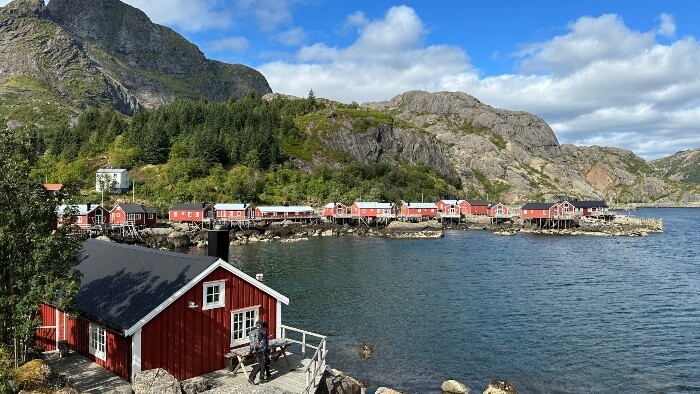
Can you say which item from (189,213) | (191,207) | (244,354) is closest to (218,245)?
(244,354)

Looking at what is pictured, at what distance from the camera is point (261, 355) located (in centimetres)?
1659

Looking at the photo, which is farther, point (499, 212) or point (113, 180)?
point (499, 212)

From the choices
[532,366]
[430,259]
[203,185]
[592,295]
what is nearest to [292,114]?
[203,185]

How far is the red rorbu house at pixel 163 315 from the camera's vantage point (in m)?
16.4

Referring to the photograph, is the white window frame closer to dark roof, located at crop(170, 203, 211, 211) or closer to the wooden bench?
the wooden bench

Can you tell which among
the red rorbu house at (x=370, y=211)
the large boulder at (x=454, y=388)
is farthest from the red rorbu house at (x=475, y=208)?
the large boulder at (x=454, y=388)

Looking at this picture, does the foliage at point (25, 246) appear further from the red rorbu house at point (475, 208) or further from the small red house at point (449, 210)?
the red rorbu house at point (475, 208)

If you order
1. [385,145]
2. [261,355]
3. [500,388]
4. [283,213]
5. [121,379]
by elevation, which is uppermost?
[385,145]

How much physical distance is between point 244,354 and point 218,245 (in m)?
4.16

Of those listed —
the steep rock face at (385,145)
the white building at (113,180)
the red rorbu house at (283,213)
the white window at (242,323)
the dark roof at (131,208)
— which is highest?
the steep rock face at (385,145)

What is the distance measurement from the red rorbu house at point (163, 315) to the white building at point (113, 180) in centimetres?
9829

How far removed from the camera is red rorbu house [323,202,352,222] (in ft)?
377

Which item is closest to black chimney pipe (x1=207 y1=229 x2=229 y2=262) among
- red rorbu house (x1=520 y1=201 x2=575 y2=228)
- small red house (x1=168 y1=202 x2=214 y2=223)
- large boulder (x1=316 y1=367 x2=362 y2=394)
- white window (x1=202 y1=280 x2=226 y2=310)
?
white window (x1=202 y1=280 x2=226 y2=310)

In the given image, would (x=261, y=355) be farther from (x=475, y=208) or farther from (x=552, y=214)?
(x=475, y=208)
